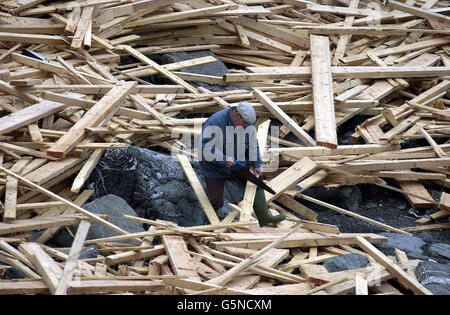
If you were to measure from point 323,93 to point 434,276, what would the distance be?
15.6 feet

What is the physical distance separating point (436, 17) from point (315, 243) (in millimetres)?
7929

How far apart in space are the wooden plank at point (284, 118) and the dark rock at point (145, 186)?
6.75 feet

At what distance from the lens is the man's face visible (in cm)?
978

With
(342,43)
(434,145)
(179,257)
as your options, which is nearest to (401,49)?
(342,43)

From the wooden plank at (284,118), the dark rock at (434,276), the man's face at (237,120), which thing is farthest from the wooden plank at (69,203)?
the wooden plank at (284,118)

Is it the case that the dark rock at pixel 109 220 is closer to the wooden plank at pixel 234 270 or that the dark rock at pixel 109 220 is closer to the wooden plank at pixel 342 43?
the wooden plank at pixel 234 270

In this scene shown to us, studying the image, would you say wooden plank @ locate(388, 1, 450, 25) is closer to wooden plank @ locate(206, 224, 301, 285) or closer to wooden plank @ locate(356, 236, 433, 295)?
wooden plank @ locate(356, 236, 433, 295)

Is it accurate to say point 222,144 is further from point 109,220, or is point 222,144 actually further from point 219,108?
point 219,108

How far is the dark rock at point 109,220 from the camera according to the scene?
9.28 meters

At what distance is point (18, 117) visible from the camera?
10.6m

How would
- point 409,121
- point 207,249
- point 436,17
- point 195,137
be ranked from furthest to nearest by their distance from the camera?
point 436,17 < point 409,121 < point 195,137 < point 207,249

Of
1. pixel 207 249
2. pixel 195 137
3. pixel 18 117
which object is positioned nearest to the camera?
pixel 207 249
